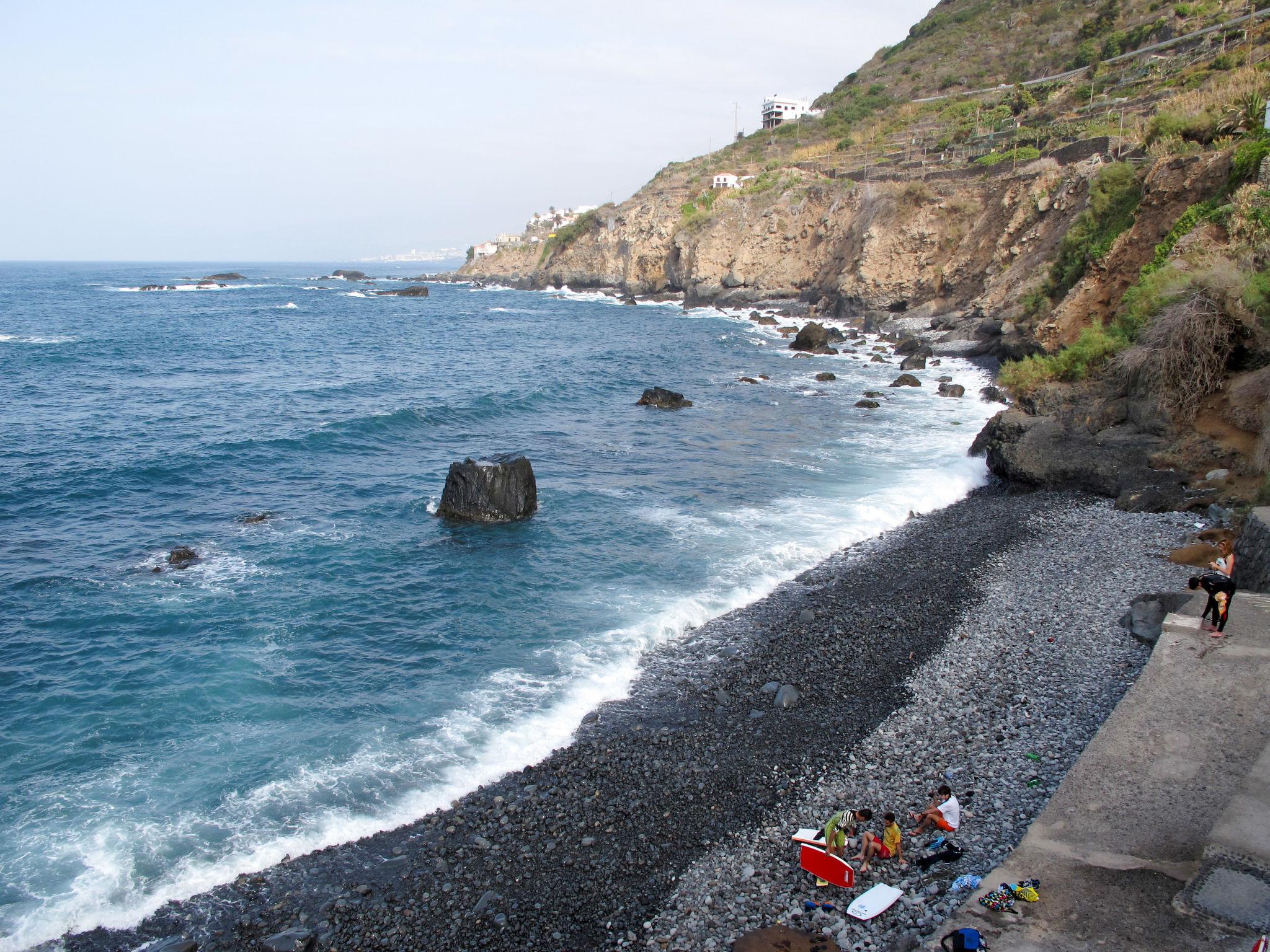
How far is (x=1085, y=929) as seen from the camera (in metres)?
7.11

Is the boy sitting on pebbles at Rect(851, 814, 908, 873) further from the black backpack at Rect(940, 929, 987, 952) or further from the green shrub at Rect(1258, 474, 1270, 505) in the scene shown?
→ the green shrub at Rect(1258, 474, 1270, 505)

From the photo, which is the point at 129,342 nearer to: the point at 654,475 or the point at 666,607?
the point at 654,475

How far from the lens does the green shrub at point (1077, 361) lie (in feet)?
88.3

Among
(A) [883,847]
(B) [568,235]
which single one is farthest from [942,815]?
(B) [568,235]

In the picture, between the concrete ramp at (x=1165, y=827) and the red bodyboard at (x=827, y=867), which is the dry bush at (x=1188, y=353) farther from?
the red bodyboard at (x=827, y=867)

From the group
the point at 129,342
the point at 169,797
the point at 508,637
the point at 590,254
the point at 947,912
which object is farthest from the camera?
the point at 590,254

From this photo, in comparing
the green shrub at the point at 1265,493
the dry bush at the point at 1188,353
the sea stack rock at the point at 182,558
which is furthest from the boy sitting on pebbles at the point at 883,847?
the dry bush at the point at 1188,353

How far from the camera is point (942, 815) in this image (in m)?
9.65

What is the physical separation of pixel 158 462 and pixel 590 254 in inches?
3898

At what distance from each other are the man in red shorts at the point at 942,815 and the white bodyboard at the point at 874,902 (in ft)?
3.71

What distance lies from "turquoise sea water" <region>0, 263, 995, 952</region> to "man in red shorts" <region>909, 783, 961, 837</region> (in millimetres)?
5706

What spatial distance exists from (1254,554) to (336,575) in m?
19.4

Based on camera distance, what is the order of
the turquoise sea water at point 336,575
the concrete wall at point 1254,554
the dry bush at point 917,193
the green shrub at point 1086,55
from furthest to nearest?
the green shrub at point 1086,55 → the dry bush at point 917,193 → the concrete wall at point 1254,554 → the turquoise sea water at point 336,575

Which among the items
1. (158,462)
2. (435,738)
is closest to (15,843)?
(435,738)
